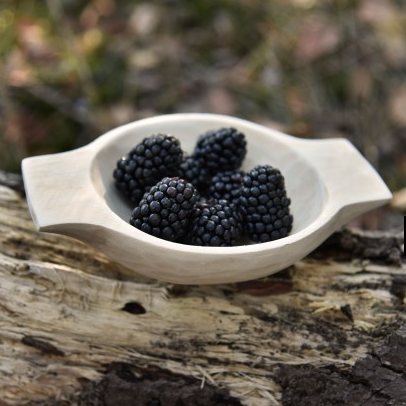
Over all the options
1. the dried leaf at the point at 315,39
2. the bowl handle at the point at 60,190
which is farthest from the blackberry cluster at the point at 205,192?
the dried leaf at the point at 315,39

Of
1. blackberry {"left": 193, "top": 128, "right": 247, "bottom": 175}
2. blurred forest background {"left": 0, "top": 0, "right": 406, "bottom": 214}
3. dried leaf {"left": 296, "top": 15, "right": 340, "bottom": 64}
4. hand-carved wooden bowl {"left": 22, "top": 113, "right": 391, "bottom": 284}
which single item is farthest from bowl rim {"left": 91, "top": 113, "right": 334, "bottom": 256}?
dried leaf {"left": 296, "top": 15, "right": 340, "bottom": 64}

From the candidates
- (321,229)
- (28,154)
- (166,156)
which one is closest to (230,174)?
(166,156)

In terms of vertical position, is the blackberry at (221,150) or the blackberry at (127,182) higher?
the blackberry at (221,150)

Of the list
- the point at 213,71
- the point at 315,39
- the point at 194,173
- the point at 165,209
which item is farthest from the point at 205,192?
the point at 213,71

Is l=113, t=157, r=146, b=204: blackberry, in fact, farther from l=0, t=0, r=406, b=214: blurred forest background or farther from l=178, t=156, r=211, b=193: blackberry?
l=0, t=0, r=406, b=214: blurred forest background

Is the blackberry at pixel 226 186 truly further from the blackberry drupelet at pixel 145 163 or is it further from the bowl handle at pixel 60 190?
the bowl handle at pixel 60 190
